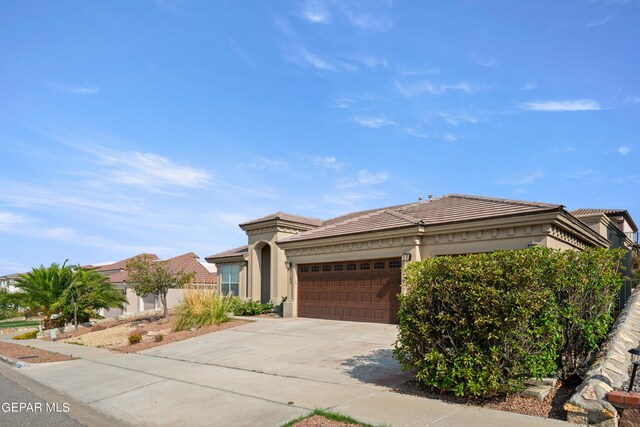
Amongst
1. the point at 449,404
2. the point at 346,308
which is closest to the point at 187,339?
the point at 346,308

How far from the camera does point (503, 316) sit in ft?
23.2

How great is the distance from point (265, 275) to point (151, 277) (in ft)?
21.7

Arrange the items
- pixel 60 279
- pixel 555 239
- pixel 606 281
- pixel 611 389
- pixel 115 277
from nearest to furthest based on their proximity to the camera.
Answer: pixel 611 389
pixel 606 281
pixel 555 239
pixel 60 279
pixel 115 277

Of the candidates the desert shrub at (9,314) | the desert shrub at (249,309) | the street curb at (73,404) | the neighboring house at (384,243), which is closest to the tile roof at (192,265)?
the neighboring house at (384,243)

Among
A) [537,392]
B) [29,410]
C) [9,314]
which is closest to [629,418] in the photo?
[537,392]

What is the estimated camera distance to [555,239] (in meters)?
14.8

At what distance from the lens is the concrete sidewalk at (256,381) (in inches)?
279

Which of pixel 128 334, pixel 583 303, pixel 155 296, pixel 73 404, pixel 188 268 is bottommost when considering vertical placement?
pixel 73 404

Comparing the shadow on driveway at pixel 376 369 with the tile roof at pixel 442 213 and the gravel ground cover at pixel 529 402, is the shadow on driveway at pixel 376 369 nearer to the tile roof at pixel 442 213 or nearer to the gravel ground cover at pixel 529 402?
the gravel ground cover at pixel 529 402

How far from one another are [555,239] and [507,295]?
8930 millimetres

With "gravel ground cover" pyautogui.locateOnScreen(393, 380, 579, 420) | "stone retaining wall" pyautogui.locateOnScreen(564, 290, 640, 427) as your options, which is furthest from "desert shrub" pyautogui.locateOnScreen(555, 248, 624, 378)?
"gravel ground cover" pyautogui.locateOnScreen(393, 380, 579, 420)

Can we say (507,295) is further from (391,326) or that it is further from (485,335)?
(391,326)

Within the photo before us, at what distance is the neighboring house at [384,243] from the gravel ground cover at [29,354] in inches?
360

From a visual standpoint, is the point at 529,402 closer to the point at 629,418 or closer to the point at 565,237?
the point at 629,418
